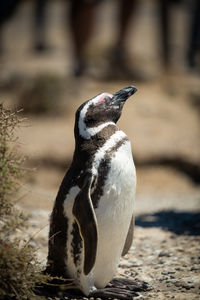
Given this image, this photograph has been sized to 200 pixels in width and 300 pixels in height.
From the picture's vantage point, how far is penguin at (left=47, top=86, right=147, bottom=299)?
3348 mm

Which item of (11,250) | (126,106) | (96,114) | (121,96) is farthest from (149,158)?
(11,250)

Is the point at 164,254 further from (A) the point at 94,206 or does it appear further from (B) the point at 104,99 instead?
(B) the point at 104,99

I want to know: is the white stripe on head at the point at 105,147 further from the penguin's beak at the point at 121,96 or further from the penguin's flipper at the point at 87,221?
the penguin's beak at the point at 121,96

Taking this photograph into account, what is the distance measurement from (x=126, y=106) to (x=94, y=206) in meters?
8.49

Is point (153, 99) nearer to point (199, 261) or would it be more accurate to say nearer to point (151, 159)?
point (151, 159)

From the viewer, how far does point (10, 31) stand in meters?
26.4

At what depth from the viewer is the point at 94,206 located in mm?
3414

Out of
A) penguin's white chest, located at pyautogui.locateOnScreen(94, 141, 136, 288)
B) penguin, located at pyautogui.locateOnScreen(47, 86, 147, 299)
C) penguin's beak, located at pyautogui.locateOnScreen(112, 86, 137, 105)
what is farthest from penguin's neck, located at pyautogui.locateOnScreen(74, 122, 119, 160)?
penguin's beak, located at pyautogui.locateOnScreen(112, 86, 137, 105)

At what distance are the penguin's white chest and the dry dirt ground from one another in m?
0.37

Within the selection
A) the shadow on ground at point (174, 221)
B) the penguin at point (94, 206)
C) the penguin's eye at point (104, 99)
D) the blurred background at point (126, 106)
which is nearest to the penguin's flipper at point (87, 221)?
the penguin at point (94, 206)

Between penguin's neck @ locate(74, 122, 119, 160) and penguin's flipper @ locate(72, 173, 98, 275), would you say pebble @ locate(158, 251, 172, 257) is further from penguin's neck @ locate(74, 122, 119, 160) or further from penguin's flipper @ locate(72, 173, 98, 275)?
penguin's neck @ locate(74, 122, 119, 160)

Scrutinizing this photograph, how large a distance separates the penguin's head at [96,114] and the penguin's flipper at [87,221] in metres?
0.39

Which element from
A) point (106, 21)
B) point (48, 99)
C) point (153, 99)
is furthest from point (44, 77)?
point (106, 21)

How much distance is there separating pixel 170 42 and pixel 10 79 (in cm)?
524
